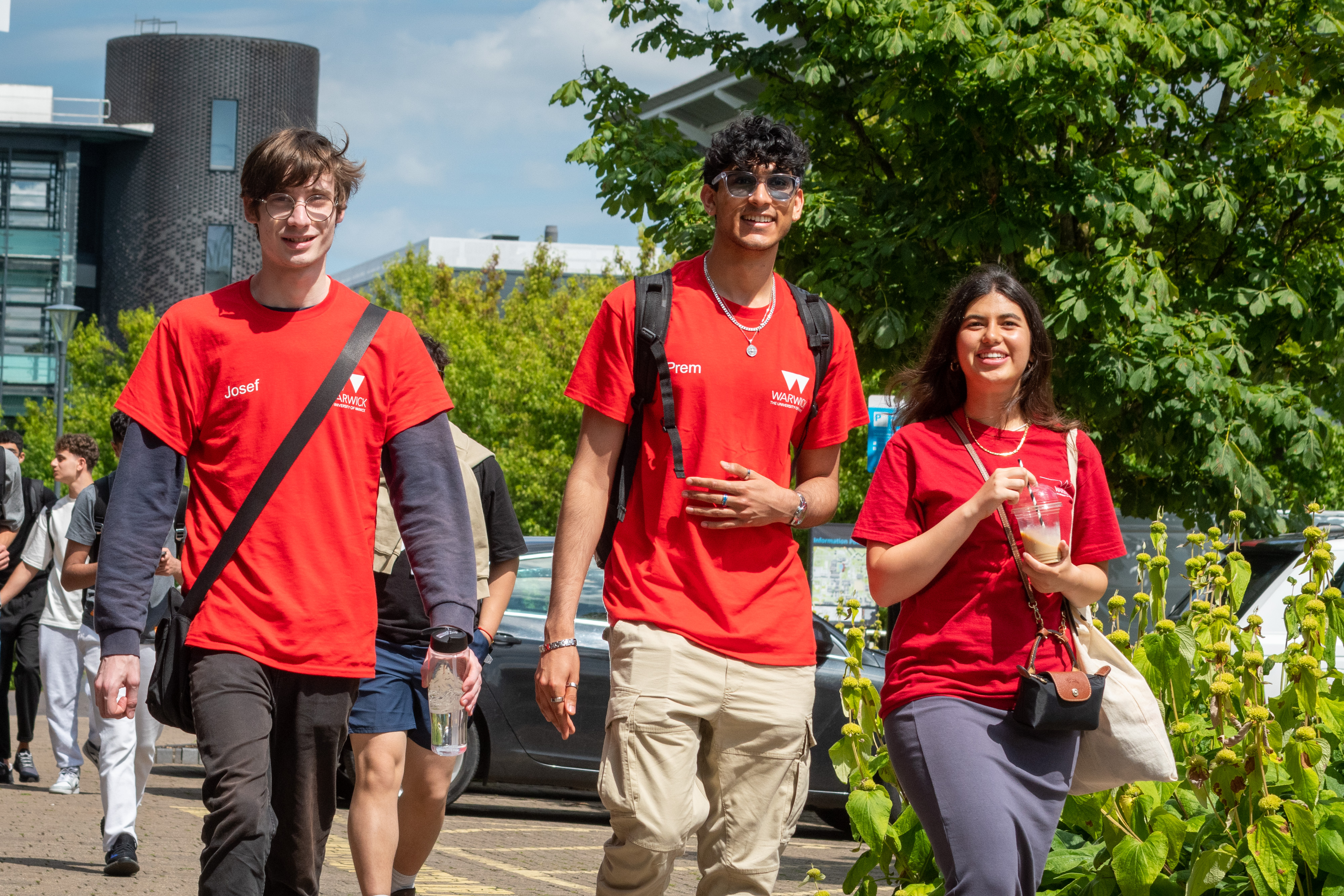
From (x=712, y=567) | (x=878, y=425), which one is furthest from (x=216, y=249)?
(x=712, y=567)

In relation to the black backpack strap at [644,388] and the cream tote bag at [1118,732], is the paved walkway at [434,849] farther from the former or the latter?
the black backpack strap at [644,388]

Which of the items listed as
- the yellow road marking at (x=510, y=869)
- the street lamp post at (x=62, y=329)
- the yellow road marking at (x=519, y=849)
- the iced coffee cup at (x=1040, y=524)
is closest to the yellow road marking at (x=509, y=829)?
the yellow road marking at (x=519, y=849)

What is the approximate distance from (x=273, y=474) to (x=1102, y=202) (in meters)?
8.34

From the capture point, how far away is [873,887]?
4516 mm

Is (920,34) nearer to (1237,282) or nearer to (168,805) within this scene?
(1237,282)

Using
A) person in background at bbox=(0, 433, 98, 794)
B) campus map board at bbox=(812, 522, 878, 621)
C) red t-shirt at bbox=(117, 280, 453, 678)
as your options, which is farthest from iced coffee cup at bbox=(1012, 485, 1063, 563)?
campus map board at bbox=(812, 522, 878, 621)

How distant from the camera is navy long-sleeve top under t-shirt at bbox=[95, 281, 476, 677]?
342 centimetres

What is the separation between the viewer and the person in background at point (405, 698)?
5.02 meters

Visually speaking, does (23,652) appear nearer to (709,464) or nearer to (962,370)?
(709,464)

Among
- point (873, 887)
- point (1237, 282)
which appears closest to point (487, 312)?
point (1237, 282)

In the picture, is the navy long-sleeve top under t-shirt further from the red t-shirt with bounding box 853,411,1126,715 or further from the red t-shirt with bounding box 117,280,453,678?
the red t-shirt with bounding box 853,411,1126,715

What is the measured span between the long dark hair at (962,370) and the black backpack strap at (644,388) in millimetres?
606

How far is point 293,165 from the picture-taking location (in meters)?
3.63

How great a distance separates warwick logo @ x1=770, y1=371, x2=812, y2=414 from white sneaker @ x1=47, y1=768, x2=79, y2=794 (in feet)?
24.6
